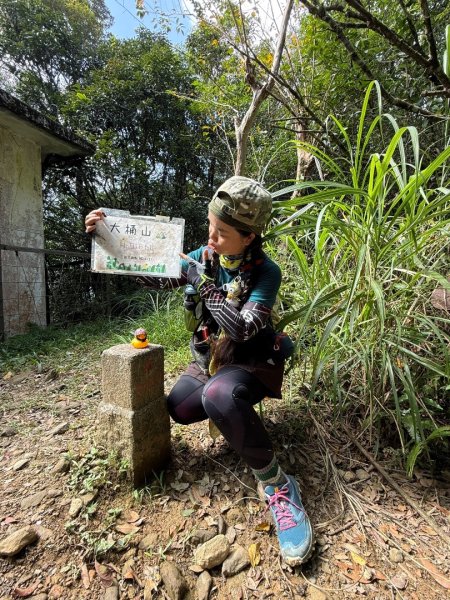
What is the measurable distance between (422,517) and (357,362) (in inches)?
21.4

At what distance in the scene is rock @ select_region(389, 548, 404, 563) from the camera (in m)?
0.93

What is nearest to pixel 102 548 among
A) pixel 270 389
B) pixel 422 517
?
pixel 270 389

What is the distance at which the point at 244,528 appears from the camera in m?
1.04

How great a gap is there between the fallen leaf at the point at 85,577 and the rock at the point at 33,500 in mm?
278

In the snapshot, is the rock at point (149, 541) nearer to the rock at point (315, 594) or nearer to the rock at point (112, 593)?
the rock at point (112, 593)

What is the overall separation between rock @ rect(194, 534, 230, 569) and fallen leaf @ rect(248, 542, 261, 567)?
0.23ft

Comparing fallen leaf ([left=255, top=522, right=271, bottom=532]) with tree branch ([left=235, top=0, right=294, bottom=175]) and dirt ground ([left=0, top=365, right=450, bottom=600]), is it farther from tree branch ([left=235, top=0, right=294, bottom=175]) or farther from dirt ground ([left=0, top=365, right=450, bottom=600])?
tree branch ([left=235, top=0, right=294, bottom=175])

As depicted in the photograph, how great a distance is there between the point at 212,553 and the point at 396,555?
57cm

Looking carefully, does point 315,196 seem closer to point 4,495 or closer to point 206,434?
point 206,434

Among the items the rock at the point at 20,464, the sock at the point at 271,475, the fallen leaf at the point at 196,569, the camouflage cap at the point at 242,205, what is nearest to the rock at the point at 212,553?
the fallen leaf at the point at 196,569

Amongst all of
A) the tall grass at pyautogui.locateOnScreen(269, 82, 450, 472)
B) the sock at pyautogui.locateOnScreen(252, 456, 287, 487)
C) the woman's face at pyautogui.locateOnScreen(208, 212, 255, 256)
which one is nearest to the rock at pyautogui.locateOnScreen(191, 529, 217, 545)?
the sock at pyautogui.locateOnScreen(252, 456, 287, 487)

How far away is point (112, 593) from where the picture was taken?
32.6 inches

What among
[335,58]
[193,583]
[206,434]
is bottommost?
[193,583]

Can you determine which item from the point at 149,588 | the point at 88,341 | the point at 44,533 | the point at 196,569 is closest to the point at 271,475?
the point at 196,569
